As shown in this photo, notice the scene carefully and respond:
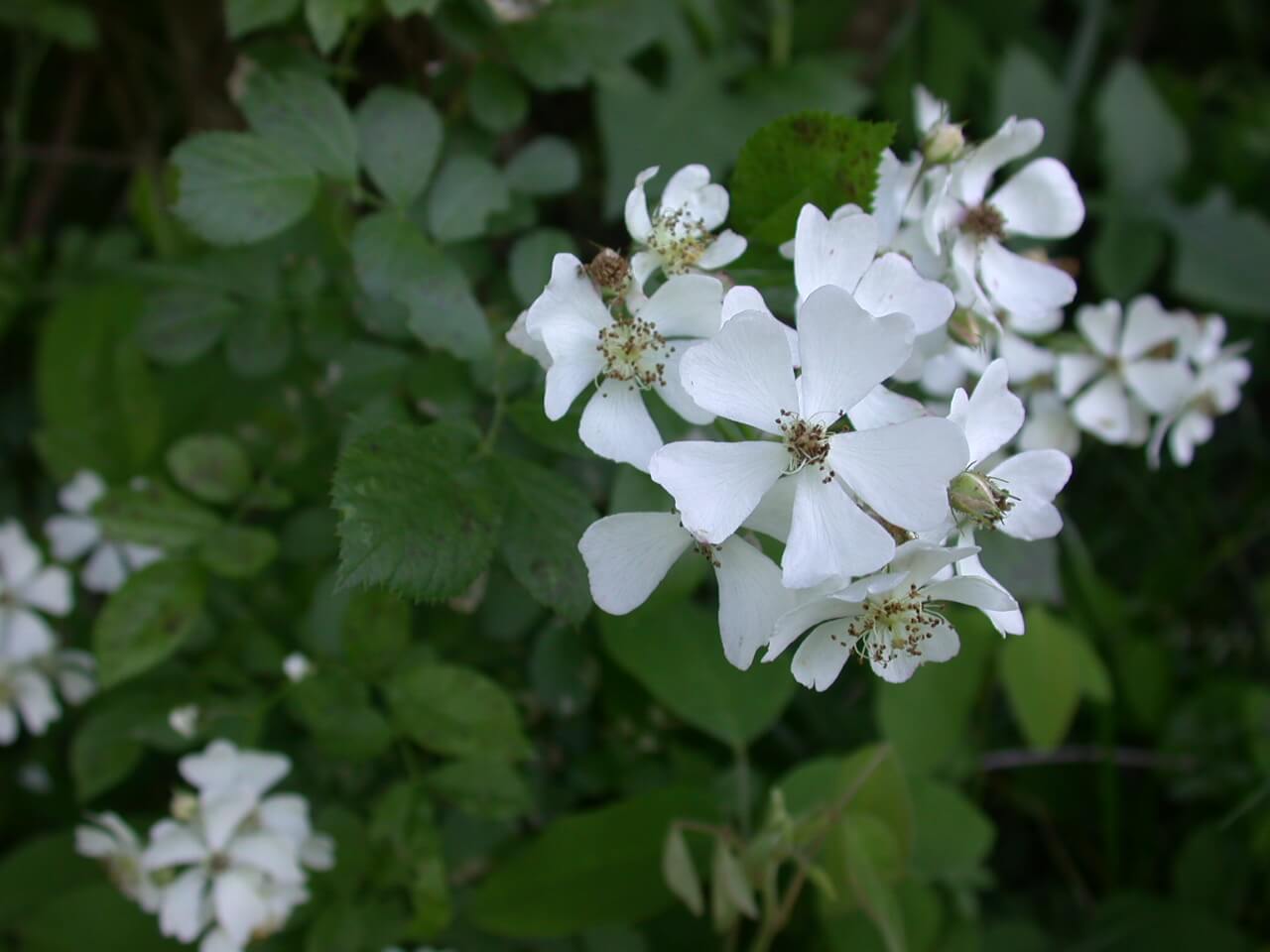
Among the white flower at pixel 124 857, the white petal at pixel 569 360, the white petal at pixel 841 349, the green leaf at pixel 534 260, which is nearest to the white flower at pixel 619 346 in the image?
the white petal at pixel 569 360

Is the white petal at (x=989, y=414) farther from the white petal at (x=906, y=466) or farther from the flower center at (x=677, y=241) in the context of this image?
the flower center at (x=677, y=241)

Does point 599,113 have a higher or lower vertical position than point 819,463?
lower

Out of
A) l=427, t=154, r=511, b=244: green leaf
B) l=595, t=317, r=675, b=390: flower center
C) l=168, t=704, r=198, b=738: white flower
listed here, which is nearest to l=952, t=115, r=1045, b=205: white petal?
l=595, t=317, r=675, b=390: flower center

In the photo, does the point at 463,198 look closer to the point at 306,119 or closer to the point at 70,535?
the point at 306,119

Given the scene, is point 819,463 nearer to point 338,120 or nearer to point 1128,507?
point 338,120

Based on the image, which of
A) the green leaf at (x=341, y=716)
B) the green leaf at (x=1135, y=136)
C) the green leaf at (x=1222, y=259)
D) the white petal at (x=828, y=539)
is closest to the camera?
the white petal at (x=828, y=539)

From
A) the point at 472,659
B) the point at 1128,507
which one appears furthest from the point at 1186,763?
the point at 472,659
